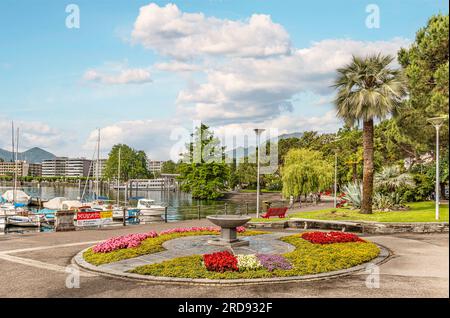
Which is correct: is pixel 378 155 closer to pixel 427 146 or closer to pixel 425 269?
pixel 427 146

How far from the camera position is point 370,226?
21125 millimetres

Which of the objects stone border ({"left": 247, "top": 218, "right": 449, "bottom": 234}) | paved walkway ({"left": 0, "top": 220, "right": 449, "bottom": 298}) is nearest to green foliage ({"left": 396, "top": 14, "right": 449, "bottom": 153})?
stone border ({"left": 247, "top": 218, "right": 449, "bottom": 234})

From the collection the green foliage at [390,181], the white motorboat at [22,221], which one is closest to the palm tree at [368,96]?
the green foliage at [390,181]

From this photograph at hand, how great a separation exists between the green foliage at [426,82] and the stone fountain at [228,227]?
55.6 feet

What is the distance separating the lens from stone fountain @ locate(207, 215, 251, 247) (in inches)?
586

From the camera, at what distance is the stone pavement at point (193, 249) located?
41.3 feet

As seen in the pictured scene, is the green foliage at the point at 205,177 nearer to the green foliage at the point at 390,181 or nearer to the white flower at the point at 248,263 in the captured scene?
the green foliage at the point at 390,181

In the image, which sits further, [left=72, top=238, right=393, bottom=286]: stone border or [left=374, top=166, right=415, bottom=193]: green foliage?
[left=374, top=166, right=415, bottom=193]: green foliage

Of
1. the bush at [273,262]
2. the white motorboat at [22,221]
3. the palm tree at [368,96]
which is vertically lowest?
the white motorboat at [22,221]

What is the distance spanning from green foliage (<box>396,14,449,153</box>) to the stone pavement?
15.7m

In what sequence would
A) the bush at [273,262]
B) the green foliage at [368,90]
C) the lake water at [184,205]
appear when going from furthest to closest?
1. the lake water at [184,205]
2. the green foliage at [368,90]
3. the bush at [273,262]

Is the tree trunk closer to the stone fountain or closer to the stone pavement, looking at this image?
the stone pavement

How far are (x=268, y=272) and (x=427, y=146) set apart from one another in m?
→ 26.0

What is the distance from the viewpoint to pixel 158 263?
12.3 m
